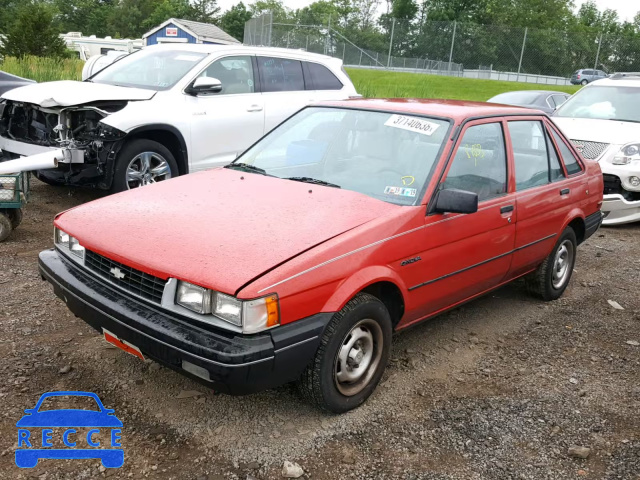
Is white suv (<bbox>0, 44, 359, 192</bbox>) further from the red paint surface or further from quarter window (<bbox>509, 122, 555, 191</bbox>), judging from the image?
quarter window (<bbox>509, 122, 555, 191</bbox>)

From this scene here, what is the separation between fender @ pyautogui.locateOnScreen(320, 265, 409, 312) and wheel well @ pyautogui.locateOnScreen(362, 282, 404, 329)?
0.09 m

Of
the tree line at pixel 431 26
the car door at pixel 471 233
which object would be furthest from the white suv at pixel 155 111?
the tree line at pixel 431 26

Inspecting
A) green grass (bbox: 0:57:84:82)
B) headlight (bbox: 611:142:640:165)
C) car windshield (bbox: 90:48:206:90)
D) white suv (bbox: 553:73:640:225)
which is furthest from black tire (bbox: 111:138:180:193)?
green grass (bbox: 0:57:84:82)

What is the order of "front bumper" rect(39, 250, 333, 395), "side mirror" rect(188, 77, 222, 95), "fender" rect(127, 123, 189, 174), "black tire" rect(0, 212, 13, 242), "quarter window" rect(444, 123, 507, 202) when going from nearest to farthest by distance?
"front bumper" rect(39, 250, 333, 395) → "quarter window" rect(444, 123, 507, 202) → "black tire" rect(0, 212, 13, 242) → "fender" rect(127, 123, 189, 174) → "side mirror" rect(188, 77, 222, 95)

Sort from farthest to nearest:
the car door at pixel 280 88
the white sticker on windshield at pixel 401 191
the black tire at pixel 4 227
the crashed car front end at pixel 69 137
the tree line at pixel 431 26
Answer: the tree line at pixel 431 26 → the car door at pixel 280 88 → the crashed car front end at pixel 69 137 → the black tire at pixel 4 227 → the white sticker on windshield at pixel 401 191

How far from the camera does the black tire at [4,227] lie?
5.73 meters

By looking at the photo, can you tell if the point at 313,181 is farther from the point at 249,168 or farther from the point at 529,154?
the point at 529,154

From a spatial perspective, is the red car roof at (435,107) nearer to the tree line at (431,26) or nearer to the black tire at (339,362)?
the black tire at (339,362)

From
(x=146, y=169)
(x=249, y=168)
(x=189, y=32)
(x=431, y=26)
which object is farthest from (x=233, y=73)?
(x=189, y=32)

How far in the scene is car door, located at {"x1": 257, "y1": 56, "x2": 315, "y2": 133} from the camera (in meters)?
7.85

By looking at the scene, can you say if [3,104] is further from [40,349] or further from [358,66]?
[358,66]

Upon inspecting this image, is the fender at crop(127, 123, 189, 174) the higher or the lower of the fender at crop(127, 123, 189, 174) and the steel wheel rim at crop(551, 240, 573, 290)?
the higher

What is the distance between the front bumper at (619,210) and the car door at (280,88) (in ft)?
13.8

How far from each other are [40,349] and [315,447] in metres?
1.96
